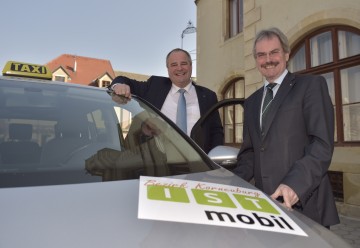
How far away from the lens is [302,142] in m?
1.75

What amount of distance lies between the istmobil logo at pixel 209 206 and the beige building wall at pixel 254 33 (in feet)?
15.2

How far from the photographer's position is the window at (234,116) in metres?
8.55

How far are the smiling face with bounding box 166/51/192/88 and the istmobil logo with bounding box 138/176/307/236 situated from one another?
1.67m

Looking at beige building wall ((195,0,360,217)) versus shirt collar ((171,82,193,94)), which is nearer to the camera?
shirt collar ((171,82,193,94))

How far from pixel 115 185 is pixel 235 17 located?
869 centimetres

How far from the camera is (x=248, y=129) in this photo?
205 centimetres

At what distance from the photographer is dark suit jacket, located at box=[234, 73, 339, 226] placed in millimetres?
1588

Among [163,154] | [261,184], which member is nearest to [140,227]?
[163,154]

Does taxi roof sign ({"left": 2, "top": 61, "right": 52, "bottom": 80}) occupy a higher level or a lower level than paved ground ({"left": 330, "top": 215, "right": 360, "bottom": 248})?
higher

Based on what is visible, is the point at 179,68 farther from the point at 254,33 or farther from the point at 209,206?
the point at 254,33

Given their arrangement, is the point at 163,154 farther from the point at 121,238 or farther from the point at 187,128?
the point at 187,128

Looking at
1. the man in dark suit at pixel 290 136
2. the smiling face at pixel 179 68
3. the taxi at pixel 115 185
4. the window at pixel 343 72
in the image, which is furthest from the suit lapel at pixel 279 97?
the window at pixel 343 72

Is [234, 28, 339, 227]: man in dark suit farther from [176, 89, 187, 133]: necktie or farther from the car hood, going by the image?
[176, 89, 187, 133]: necktie

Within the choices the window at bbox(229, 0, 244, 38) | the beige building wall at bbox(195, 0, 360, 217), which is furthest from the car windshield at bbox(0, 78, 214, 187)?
the window at bbox(229, 0, 244, 38)
